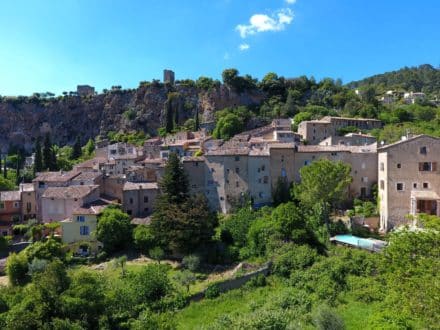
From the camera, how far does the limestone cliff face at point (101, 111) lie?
296ft

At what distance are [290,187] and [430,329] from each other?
25.9 meters

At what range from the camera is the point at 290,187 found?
41250mm

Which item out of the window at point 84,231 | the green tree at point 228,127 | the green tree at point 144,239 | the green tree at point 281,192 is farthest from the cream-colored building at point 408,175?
the green tree at point 228,127

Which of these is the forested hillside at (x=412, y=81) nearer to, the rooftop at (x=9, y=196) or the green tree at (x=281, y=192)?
the green tree at (x=281, y=192)

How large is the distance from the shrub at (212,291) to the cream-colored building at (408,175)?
715 inches

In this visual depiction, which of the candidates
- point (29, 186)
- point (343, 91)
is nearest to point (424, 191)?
point (29, 186)

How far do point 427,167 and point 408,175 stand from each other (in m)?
1.95

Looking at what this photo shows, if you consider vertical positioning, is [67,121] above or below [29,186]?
above

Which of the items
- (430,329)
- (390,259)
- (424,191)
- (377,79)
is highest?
(377,79)

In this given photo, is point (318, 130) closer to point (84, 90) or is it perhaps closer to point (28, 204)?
point (28, 204)

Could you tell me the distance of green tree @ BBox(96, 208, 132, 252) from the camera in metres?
35.2

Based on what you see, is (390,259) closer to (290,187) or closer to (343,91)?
(290,187)

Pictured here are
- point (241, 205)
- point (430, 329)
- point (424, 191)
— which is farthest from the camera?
point (241, 205)

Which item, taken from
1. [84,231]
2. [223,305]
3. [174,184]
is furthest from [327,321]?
[84,231]
